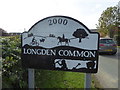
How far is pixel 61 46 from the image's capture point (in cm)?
255

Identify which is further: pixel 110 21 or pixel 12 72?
pixel 110 21

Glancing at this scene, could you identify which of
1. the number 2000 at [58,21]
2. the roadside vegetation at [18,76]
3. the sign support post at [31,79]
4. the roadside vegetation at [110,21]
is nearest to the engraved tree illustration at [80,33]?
the number 2000 at [58,21]

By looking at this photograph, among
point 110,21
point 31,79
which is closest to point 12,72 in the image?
point 31,79

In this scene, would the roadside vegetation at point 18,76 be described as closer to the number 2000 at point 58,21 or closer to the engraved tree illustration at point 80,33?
the number 2000 at point 58,21

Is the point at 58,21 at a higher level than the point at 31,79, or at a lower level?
higher

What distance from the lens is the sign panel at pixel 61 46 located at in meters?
2.40

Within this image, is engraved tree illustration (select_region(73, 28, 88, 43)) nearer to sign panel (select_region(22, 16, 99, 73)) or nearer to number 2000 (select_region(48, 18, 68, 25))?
sign panel (select_region(22, 16, 99, 73))

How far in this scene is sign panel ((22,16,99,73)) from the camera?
2.40 meters

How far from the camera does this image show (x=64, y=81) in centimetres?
429

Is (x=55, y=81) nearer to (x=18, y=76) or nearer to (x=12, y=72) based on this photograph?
(x=18, y=76)

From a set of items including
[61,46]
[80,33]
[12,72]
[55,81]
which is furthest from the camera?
[55,81]

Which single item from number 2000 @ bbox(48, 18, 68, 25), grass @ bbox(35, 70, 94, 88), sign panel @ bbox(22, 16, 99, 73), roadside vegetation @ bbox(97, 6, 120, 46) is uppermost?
roadside vegetation @ bbox(97, 6, 120, 46)

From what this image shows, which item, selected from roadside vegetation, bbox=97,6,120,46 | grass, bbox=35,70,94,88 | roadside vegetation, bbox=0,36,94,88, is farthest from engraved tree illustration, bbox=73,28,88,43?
roadside vegetation, bbox=97,6,120,46

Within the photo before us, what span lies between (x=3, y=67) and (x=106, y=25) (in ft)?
105
